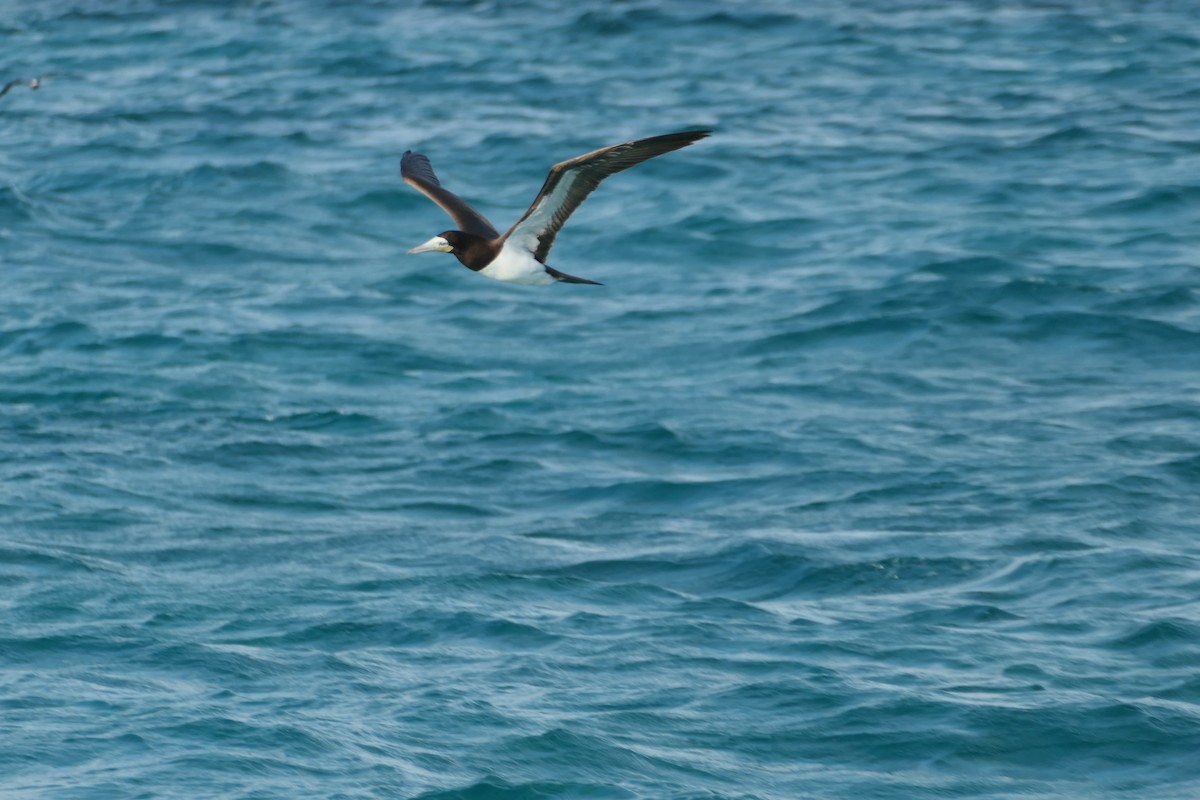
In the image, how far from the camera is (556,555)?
1313cm

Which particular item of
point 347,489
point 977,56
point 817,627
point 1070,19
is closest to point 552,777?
point 817,627

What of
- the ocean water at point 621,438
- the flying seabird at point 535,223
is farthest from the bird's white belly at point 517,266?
the ocean water at point 621,438

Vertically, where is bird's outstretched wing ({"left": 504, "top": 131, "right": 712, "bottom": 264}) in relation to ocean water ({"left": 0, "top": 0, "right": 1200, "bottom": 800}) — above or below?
above

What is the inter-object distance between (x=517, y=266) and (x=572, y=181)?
0.99m

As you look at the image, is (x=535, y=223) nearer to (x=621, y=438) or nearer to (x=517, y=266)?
(x=517, y=266)

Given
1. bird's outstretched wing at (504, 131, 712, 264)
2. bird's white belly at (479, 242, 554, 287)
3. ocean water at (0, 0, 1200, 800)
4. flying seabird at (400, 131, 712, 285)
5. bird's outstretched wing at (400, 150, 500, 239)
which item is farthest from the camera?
bird's outstretched wing at (400, 150, 500, 239)

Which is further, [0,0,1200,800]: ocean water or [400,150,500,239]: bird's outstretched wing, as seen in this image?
[400,150,500,239]: bird's outstretched wing

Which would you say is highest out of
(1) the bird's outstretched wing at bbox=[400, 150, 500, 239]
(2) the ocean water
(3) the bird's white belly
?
(1) the bird's outstretched wing at bbox=[400, 150, 500, 239]

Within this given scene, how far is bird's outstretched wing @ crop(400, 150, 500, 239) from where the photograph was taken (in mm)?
11477

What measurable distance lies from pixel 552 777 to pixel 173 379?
25.5 feet

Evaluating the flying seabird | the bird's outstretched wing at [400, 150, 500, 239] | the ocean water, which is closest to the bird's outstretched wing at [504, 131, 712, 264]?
the flying seabird

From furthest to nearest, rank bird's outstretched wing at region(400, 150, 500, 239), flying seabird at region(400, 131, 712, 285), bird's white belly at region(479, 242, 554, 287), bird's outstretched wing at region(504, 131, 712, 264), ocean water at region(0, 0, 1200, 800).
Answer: bird's outstretched wing at region(400, 150, 500, 239) → bird's white belly at region(479, 242, 554, 287) → ocean water at region(0, 0, 1200, 800) → flying seabird at region(400, 131, 712, 285) → bird's outstretched wing at region(504, 131, 712, 264)

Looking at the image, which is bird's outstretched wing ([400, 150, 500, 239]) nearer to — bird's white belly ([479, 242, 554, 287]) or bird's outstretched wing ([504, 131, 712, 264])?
bird's white belly ([479, 242, 554, 287])

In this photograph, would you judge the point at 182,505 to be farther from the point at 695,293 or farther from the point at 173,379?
the point at 695,293
